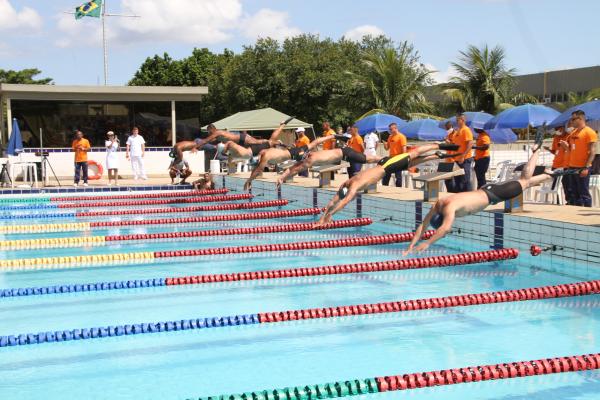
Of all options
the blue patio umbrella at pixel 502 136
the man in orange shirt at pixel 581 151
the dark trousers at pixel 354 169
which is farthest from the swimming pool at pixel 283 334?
the blue patio umbrella at pixel 502 136

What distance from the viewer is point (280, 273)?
7262 millimetres

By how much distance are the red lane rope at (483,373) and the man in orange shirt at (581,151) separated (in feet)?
15.6

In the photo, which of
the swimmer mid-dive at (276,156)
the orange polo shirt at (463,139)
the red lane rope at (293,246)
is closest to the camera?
the red lane rope at (293,246)

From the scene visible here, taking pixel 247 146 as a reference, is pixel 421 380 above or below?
below

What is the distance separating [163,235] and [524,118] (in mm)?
6927

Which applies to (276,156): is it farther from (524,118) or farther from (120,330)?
(524,118)

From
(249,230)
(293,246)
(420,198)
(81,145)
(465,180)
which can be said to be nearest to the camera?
(293,246)

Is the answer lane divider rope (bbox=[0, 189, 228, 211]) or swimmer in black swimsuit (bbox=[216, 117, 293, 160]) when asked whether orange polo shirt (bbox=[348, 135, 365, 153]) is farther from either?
lane divider rope (bbox=[0, 189, 228, 211])

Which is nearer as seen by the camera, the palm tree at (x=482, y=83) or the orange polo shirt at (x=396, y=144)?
the orange polo shirt at (x=396, y=144)

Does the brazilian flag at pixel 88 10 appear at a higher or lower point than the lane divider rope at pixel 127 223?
higher

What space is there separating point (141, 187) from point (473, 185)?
830 centimetres

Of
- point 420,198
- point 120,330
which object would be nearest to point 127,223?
point 420,198

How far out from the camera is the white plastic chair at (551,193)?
33.6ft

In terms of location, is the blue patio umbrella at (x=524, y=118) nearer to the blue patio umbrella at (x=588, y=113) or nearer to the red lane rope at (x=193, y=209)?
the blue patio umbrella at (x=588, y=113)
